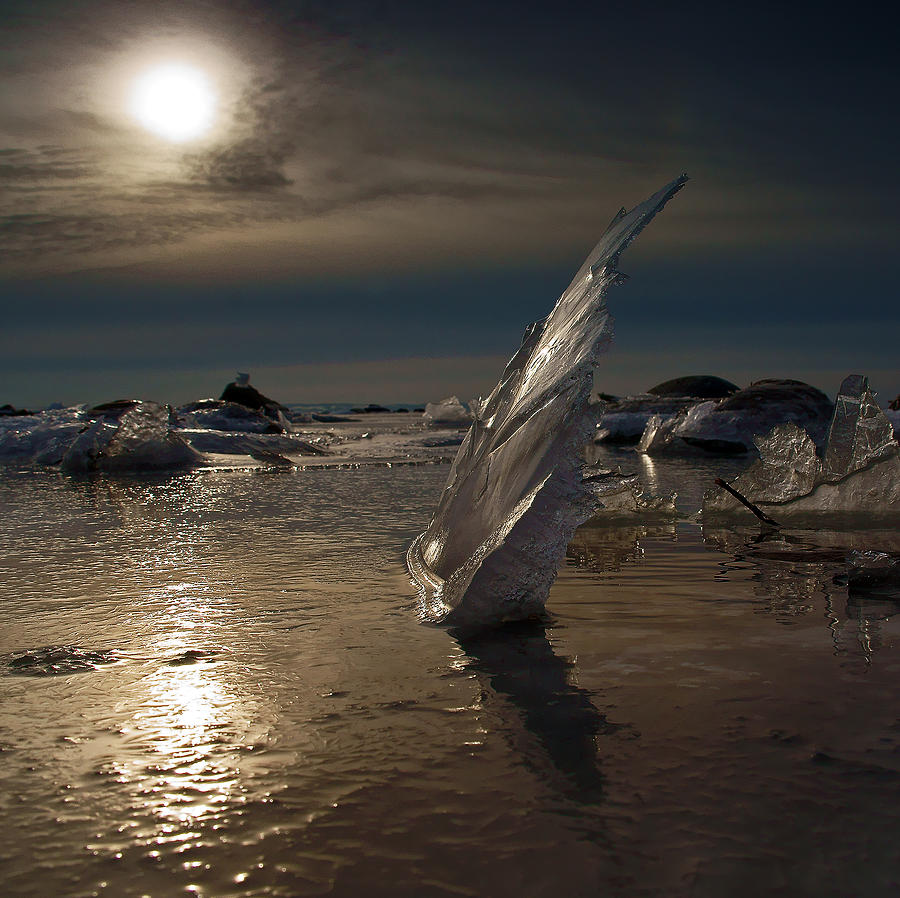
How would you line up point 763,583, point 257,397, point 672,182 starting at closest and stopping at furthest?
1. point 672,182
2. point 763,583
3. point 257,397

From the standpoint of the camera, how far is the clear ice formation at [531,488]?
2.18 metres

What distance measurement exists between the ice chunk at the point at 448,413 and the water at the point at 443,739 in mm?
19173

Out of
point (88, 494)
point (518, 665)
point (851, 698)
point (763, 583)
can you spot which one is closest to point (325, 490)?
point (88, 494)

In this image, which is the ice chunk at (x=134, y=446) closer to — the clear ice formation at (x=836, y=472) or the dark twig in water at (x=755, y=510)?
the clear ice formation at (x=836, y=472)

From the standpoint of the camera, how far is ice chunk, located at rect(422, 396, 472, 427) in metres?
22.3

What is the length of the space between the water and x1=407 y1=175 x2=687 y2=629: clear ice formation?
126mm

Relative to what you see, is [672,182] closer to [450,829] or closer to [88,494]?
[450,829]

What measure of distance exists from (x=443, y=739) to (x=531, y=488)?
83 centimetres

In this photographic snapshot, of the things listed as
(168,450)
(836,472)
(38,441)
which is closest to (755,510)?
(836,472)

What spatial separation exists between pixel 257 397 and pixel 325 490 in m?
24.0

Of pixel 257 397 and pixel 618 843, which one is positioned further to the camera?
pixel 257 397

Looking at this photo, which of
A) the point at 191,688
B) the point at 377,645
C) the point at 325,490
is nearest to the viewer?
the point at 191,688

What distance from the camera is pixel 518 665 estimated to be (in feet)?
6.63

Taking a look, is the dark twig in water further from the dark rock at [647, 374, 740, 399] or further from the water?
the dark rock at [647, 374, 740, 399]
